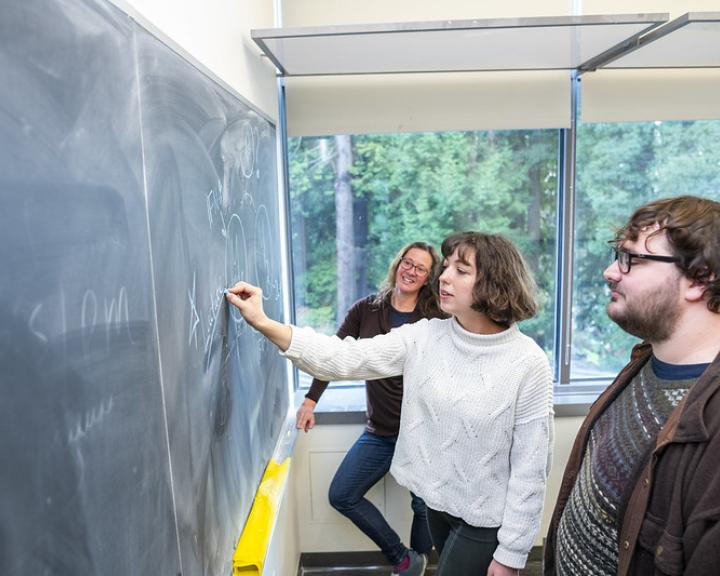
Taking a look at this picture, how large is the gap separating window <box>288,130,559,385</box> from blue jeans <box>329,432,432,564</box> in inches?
30.4

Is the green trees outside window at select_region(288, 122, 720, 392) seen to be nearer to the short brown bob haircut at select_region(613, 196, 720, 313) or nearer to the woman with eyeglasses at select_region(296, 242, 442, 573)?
the woman with eyeglasses at select_region(296, 242, 442, 573)

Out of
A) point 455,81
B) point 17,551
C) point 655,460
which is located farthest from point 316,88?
point 17,551

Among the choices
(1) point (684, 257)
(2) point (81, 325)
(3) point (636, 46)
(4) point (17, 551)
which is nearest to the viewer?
(4) point (17, 551)

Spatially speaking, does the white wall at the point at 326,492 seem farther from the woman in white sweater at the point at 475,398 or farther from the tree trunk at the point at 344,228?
the woman in white sweater at the point at 475,398

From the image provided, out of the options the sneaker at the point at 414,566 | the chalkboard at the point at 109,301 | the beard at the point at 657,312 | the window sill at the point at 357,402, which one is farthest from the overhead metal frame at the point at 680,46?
the sneaker at the point at 414,566

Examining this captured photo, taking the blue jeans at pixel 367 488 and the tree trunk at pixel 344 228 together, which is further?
the tree trunk at pixel 344 228

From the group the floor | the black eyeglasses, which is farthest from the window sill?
the black eyeglasses

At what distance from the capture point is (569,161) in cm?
264

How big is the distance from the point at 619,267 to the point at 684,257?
0.13m

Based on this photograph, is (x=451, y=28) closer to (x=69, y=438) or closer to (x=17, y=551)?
(x=69, y=438)

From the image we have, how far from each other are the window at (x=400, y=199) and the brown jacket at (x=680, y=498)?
71.0 inches

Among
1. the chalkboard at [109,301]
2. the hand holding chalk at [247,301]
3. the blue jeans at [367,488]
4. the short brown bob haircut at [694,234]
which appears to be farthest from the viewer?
the blue jeans at [367,488]

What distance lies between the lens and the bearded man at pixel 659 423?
903 millimetres

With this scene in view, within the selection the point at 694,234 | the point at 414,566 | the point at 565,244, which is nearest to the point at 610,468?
the point at 694,234
